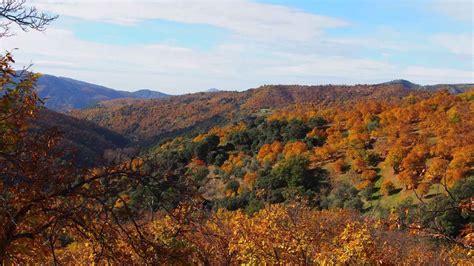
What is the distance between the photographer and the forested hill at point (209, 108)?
141 meters

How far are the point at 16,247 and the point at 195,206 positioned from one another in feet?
7.01

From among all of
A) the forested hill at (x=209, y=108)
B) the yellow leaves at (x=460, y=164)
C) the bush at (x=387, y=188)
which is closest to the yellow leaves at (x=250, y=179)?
the bush at (x=387, y=188)

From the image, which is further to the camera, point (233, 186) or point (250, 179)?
point (233, 186)

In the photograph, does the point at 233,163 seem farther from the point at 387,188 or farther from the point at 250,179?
the point at 387,188

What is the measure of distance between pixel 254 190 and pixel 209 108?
123 meters

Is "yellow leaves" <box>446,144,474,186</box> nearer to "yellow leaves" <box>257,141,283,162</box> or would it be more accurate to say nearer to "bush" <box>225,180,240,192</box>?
"bush" <box>225,180,240,192</box>

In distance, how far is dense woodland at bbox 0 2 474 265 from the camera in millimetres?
5395

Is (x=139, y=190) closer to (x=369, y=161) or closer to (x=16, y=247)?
(x=16, y=247)

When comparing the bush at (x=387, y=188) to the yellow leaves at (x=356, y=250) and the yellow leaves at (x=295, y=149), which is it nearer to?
the yellow leaves at (x=295, y=149)

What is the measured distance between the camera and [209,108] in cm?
17262

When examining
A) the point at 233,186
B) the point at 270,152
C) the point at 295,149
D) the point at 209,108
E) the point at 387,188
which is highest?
the point at 209,108

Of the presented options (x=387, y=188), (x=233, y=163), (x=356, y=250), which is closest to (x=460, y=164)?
(x=387, y=188)

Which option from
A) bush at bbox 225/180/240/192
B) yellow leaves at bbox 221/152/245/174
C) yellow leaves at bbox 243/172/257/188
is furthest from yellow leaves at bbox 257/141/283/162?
bush at bbox 225/180/240/192

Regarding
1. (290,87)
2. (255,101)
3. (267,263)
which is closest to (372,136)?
(267,263)
